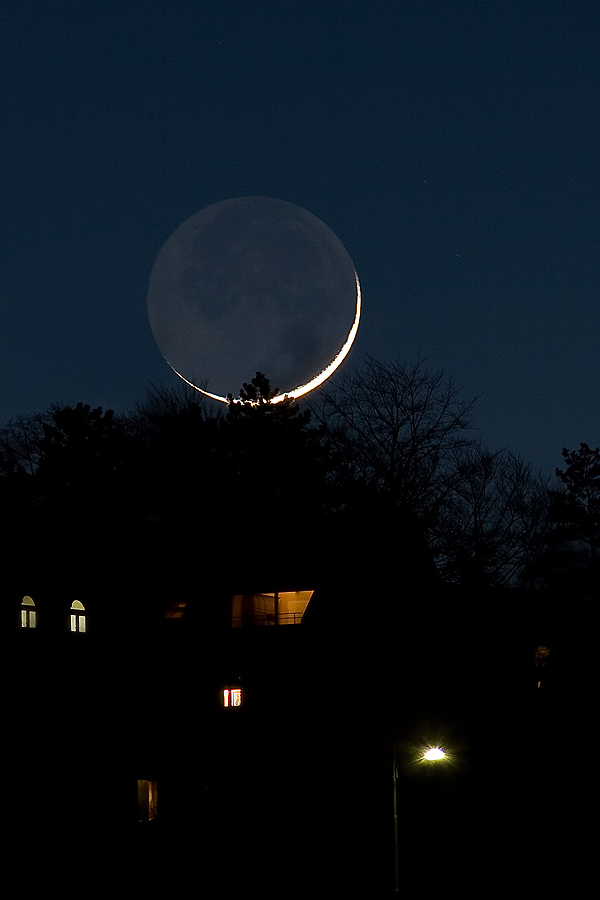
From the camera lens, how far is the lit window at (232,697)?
2820 cm

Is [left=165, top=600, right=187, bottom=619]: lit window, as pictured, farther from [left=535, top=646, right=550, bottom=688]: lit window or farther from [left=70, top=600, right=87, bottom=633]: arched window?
[left=535, top=646, right=550, bottom=688]: lit window

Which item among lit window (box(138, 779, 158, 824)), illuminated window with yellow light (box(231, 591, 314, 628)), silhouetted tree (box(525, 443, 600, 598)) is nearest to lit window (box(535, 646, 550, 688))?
silhouetted tree (box(525, 443, 600, 598))

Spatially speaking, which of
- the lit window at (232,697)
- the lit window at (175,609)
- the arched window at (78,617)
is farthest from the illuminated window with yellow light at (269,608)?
the arched window at (78,617)

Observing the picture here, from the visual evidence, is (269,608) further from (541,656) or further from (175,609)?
(541,656)

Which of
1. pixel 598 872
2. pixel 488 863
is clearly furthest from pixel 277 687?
pixel 598 872

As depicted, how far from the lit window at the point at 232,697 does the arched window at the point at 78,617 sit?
4.83 m

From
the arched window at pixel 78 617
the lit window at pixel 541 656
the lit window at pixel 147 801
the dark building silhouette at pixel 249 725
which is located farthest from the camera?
the lit window at pixel 541 656

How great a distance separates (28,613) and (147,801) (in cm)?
706

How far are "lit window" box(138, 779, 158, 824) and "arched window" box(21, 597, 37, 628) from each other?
6.21 m

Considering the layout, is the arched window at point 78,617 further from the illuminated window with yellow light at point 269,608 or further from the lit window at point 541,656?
the lit window at point 541,656

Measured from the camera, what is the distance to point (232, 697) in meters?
28.3

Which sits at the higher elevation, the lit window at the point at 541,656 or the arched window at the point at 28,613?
the arched window at the point at 28,613

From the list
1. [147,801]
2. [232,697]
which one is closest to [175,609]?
[232,697]

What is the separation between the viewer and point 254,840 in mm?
26016
